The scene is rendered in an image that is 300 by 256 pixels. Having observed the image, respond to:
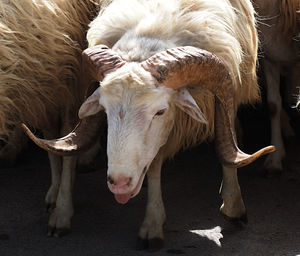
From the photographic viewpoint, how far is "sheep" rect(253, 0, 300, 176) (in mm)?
6328

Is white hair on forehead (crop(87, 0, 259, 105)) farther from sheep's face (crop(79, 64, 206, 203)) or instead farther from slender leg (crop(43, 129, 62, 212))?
slender leg (crop(43, 129, 62, 212))

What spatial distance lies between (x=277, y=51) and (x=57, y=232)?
2.58 meters

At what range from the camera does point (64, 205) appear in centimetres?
586

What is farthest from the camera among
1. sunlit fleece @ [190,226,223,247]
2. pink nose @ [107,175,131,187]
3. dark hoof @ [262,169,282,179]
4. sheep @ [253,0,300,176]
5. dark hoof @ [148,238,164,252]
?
dark hoof @ [262,169,282,179]

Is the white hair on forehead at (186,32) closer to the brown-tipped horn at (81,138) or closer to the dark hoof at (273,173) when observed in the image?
the brown-tipped horn at (81,138)

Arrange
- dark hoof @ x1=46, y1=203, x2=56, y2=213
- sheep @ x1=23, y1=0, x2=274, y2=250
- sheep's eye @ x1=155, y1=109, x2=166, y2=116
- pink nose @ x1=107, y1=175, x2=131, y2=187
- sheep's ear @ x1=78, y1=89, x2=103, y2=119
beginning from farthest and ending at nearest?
dark hoof @ x1=46, y1=203, x2=56, y2=213
sheep's ear @ x1=78, y1=89, x2=103, y2=119
sheep's eye @ x1=155, y1=109, x2=166, y2=116
sheep @ x1=23, y1=0, x2=274, y2=250
pink nose @ x1=107, y1=175, x2=131, y2=187

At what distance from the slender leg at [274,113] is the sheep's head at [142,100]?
70.1 inches

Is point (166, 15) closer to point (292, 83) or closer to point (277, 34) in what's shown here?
point (277, 34)

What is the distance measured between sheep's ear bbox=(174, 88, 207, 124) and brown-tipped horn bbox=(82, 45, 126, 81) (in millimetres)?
438

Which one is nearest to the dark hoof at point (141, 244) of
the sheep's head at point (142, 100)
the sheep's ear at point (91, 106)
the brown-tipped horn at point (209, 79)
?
the sheep's head at point (142, 100)

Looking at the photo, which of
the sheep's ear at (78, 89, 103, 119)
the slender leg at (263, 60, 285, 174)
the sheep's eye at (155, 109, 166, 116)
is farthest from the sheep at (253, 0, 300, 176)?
the sheep's ear at (78, 89, 103, 119)

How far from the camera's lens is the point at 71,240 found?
566 cm

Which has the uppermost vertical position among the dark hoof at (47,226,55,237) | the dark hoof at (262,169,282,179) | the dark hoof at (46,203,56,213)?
the dark hoof at (47,226,55,237)

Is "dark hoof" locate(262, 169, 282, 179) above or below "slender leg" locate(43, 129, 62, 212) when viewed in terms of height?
below
